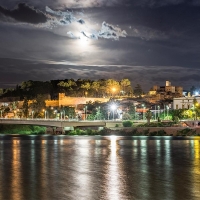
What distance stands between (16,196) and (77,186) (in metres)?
3.25

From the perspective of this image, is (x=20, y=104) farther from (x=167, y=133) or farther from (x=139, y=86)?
(x=167, y=133)

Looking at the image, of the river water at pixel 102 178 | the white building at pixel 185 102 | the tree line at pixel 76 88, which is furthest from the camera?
the tree line at pixel 76 88

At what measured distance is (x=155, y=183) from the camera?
21141 mm

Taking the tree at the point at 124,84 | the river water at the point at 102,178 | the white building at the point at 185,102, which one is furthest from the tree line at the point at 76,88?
the river water at the point at 102,178

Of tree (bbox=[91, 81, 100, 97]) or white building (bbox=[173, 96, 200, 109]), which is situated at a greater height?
tree (bbox=[91, 81, 100, 97])

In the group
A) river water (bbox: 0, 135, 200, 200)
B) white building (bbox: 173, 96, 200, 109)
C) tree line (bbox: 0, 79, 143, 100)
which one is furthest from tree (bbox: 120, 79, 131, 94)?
river water (bbox: 0, 135, 200, 200)

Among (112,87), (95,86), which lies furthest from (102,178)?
(112,87)

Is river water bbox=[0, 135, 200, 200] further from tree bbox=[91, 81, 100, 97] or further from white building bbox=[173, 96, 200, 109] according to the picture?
tree bbox=[91, 81, 100, 97]

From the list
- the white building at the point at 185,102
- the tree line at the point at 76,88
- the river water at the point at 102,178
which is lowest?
the river water at the point at 102,178

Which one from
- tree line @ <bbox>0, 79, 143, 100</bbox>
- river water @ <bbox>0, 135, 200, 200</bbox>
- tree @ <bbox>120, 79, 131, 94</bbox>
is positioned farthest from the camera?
tree @ <bbox>120, 79, 131, 94</bbox>

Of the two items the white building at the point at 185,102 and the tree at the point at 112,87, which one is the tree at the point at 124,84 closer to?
the tree at the point at 112,87

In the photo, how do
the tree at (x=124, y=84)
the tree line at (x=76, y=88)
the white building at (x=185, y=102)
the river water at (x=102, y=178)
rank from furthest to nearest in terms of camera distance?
the tree at (x=124, y=84)
the tree line at (x=76, y=88)
the white building at (x=185, y=102)
the river water at (x=102, y=178)

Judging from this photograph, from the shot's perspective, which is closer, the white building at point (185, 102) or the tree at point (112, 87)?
the white building at point (185, 102)

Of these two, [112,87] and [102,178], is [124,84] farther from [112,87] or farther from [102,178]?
[102,178]
